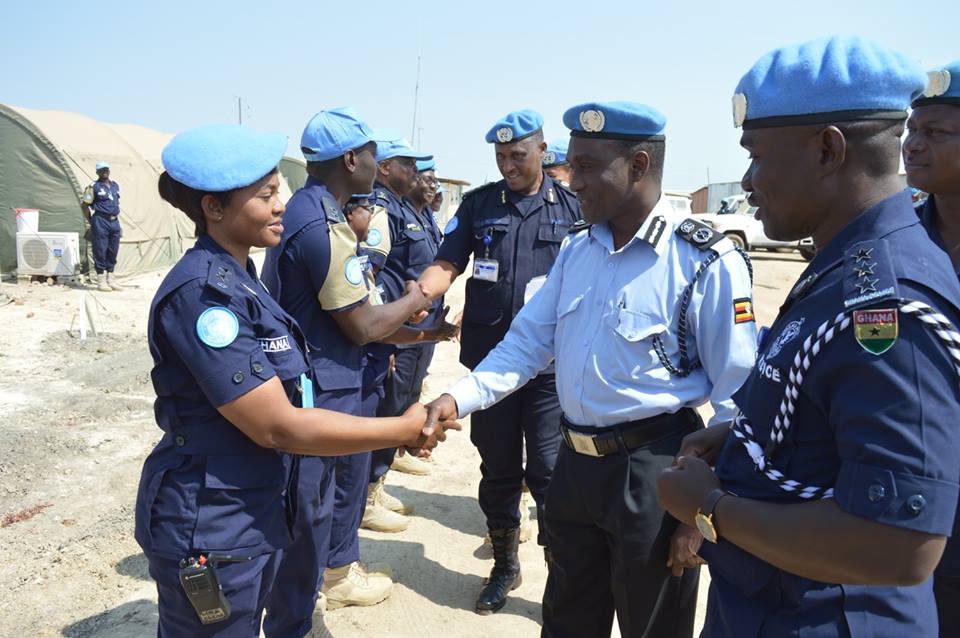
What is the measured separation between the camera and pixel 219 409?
Answer: 6.58 ft

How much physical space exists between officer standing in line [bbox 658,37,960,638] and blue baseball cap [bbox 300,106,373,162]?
202 cm

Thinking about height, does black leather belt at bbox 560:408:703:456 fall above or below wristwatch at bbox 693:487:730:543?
below

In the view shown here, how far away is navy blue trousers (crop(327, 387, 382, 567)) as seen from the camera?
3.43 m

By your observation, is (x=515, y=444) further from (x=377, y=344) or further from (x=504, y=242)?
(x=504, y=242)

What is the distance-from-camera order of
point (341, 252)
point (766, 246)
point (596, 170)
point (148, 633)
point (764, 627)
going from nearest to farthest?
1. point (764, 627)
2. point (596, 170)
3. point (341, 252)
4. point (148, 633)
5. point (766, 246)

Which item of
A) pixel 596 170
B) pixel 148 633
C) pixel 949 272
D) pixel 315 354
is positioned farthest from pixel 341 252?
pixel 949 272

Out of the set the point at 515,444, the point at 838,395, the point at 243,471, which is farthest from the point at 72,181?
the point at 838,395

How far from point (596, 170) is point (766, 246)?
68.9 ft

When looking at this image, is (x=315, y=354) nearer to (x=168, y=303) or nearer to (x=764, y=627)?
(x=168, y=303)

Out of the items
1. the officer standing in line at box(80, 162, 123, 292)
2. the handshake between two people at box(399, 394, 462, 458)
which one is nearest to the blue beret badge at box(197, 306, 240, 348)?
the handshake between two people at box(399, 394, 462, 458)

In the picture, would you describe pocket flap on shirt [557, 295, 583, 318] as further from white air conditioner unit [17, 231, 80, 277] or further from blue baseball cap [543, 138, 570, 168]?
white air conditioner unit [17, 231, 80, 277]

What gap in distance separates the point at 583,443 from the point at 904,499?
4.35 ft

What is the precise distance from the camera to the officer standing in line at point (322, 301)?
9.45 ft

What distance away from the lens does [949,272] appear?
1.28 m
